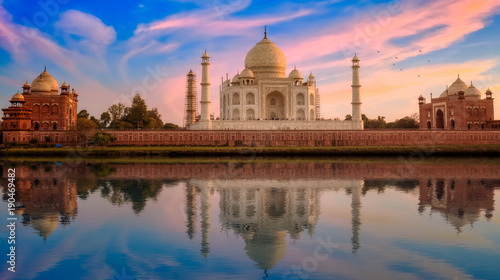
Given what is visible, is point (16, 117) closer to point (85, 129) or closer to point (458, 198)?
point (85, 129)

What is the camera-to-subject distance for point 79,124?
38.6 m

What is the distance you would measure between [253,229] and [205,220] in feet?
5.28

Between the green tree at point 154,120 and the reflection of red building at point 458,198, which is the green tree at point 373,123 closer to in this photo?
the green tree at point 154,120

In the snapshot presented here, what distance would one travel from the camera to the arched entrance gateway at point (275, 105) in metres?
45.4

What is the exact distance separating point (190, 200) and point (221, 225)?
3.64m

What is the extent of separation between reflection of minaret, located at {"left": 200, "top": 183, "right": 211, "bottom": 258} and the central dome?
30.7 metres

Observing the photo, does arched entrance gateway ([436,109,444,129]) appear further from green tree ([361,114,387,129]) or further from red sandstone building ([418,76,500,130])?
green tree ([361,114,387,129])

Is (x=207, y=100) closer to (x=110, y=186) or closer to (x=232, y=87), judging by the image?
(x=232, y=87)

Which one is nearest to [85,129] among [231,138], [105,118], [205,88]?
[205,88]

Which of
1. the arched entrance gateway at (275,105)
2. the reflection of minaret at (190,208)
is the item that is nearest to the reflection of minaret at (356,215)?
the reflection of minaret at (190,208)

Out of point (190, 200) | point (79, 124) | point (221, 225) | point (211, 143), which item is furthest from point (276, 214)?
point (79, 124)

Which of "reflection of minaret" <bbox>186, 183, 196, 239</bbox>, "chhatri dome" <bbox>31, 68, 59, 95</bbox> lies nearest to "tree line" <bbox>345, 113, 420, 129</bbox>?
"chhatri dome" <bbox>31, 68, 59, 95</bbox>

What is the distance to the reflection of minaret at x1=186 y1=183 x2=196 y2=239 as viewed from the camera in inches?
403

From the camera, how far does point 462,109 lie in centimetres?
4838
